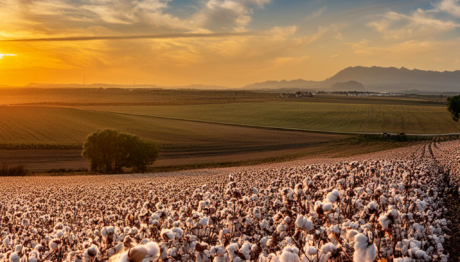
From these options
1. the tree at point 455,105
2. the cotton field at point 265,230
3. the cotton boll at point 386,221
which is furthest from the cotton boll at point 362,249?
the tree at point 455,105

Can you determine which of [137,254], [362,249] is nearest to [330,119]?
[362,249]

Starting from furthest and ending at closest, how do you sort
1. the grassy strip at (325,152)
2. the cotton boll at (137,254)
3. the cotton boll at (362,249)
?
the grassy strip at (325,152), the cotton boll at (362,249), the cotton boll at (137,254)

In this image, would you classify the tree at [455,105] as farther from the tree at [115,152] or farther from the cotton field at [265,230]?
the cotton field at [265,230]

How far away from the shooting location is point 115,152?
183 ft

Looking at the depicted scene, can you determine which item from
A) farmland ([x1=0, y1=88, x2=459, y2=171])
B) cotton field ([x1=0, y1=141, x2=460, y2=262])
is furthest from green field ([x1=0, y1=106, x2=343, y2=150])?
cotton field ([x1=0, y1=141, x2=460, y2=262])

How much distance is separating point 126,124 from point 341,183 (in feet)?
329

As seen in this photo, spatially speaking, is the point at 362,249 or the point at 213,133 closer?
the point at 362,249

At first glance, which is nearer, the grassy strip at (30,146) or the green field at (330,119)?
the grassy strip at (30,146)

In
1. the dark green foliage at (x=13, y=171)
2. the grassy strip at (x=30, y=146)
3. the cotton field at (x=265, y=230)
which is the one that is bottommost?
the dark green foliage at (x=13, y=171)

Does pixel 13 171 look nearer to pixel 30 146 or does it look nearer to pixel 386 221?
pixel 30 146

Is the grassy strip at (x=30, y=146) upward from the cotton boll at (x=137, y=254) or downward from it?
downward

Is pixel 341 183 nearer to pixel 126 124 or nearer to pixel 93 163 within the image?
pixel 93 163

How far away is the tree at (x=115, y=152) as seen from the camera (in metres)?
55.1

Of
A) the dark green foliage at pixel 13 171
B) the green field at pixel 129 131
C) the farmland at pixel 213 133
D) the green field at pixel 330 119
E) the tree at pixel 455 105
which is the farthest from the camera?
the green field at pixel 330 119
